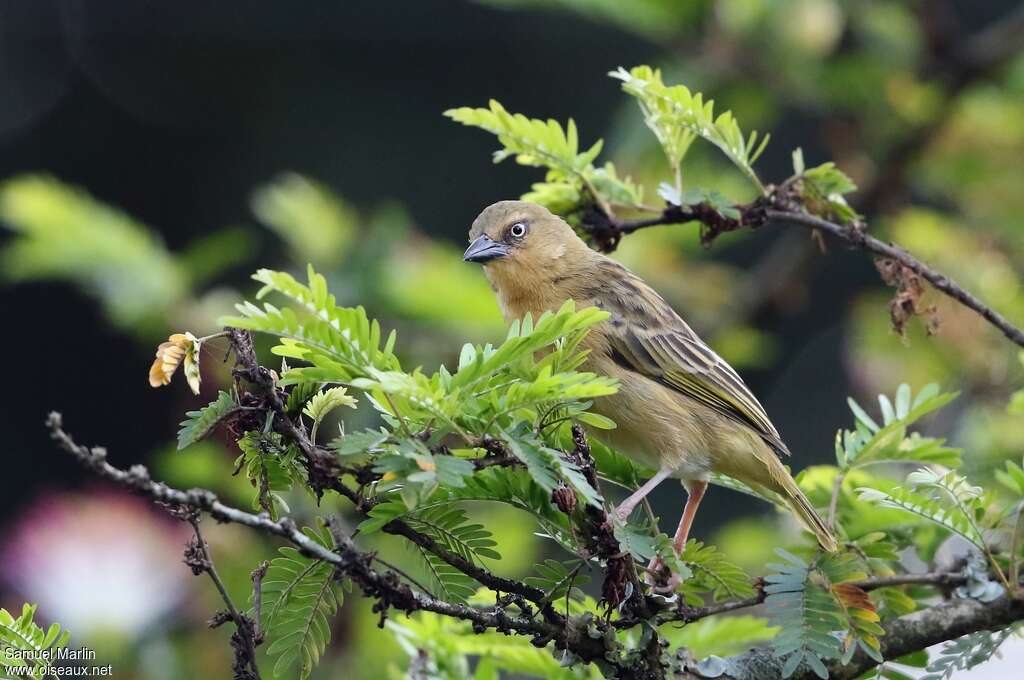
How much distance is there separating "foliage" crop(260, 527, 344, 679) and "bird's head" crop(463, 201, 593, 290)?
1822 mm

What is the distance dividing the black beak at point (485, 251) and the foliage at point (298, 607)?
1.79 metres

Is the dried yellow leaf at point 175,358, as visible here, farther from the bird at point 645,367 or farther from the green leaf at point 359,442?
the bird at point 645,367

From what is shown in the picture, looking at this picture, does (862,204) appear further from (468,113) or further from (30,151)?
(30,151)

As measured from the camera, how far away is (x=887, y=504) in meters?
2.57

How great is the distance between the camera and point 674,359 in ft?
12.5

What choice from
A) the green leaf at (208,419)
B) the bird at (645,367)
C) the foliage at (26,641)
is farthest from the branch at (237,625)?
the bird at (645,367)

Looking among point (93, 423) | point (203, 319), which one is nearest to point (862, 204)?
point (203, 319)

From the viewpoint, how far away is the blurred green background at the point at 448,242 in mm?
4016

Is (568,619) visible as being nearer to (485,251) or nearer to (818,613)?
(818,613)

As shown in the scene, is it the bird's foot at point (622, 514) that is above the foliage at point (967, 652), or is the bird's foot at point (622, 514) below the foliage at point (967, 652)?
above

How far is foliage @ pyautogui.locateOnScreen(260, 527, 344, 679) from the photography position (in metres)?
2.33

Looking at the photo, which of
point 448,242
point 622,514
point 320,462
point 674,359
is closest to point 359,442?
point 320,462

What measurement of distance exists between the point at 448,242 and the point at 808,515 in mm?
3562

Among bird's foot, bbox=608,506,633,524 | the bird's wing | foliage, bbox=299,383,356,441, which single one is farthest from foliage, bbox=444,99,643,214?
foliage, bbox=299,383,356,441
